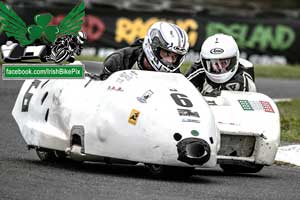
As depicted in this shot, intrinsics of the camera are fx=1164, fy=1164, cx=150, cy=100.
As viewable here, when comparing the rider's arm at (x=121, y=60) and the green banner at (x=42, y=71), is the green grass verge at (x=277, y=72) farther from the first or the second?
the green banner at (x=42, y=71)

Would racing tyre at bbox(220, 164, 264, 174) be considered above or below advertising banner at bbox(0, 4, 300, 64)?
above

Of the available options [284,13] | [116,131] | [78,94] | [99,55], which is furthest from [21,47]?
[284,13]

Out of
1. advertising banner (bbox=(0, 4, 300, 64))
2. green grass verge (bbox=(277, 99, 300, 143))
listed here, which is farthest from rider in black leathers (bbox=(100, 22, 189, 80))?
advertising banner (bbox=(0, 4, 300, 64))

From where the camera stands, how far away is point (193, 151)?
10.1 meters

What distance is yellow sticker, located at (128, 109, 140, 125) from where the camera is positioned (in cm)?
1020

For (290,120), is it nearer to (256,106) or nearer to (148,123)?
(256,106)

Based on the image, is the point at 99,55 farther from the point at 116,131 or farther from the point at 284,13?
the point at 116,131

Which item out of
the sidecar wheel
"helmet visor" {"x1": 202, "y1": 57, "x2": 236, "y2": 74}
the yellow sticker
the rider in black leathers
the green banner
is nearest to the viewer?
the yellow sticker

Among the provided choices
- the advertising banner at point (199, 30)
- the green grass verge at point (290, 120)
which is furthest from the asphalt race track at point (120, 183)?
the advertising banner at point (199, 30)

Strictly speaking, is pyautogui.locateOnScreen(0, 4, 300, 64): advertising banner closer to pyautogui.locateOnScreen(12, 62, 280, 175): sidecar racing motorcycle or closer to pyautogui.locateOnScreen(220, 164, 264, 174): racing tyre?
pyautogui.locateOnScreen(12, 62, 280, 175): sidecar racing motorcycle

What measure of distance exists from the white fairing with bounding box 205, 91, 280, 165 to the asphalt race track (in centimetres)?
21

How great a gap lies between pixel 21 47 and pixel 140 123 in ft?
5.27

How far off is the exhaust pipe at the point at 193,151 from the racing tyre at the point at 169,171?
275mm

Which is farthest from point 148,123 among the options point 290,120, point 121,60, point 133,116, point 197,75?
point 290,120
